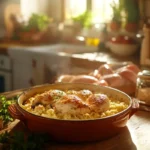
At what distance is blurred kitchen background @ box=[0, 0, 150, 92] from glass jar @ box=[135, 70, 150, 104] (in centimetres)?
104

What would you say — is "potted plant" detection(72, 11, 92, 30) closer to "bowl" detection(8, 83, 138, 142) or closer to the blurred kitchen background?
the blurred kitchen background

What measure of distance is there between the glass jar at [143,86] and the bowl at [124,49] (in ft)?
4.92

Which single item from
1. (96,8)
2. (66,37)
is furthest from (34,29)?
(96,8)

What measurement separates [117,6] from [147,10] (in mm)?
294

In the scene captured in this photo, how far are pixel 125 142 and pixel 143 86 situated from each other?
380 millimetres

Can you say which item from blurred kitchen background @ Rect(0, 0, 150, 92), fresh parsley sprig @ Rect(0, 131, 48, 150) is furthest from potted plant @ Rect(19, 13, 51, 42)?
fresh parsley sprig @ Rect(0, 131, 48, 150)

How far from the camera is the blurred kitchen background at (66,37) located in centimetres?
267

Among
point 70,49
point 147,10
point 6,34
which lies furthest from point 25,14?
point 147,10

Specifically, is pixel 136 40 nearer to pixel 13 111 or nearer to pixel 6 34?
pixel 6 34

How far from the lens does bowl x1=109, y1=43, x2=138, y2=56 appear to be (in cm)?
270

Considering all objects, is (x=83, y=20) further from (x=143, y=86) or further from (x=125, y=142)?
(x=125, y=142)

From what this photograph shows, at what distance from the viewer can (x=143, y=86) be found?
1211 mm

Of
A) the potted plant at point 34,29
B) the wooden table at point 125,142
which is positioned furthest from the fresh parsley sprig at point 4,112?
the potted plant at point 34,29

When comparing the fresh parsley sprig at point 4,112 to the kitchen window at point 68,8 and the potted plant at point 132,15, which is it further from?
the kitchen window at point 68,8
